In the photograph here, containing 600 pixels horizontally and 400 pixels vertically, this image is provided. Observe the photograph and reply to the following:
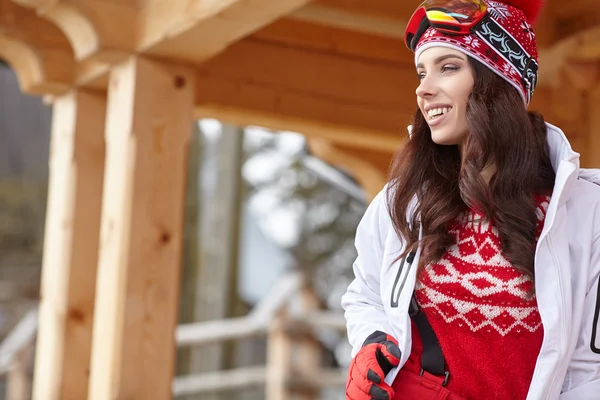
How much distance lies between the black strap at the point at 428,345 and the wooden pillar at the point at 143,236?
185 cm

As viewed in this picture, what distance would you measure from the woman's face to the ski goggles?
47mm

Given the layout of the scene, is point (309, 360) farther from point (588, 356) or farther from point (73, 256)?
point (588, 356)

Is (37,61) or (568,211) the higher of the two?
(37,61)

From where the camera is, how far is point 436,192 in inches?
81.4

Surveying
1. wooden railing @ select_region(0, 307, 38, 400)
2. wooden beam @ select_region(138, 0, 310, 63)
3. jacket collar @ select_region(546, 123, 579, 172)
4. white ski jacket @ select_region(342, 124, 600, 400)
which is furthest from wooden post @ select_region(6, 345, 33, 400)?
jacket collar @ select_region(546, 123, 579, 172)

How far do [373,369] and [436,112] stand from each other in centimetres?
54

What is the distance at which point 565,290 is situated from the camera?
5.99ft

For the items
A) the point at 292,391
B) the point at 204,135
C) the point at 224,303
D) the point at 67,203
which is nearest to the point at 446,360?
the point at 67,203

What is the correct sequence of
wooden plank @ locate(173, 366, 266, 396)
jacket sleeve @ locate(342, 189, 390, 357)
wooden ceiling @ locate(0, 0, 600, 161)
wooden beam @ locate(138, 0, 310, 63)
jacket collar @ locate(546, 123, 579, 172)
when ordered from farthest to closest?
wooden plank @ locate(173, 366, 266, 396) < wooden ceiling @ locate(0, 0, 600, 161) < wooden beam @ locate(138, 0, 310, 63) < jacket sleeve @ locate(342, 189, 390, 357) < jacket collar @ locate(546, 123, 579, 172)

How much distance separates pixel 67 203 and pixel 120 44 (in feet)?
3.52

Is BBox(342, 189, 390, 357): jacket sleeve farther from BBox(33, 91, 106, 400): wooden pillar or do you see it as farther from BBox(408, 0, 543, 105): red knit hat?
BBox(33, 91, 106, 400): wooden pillar

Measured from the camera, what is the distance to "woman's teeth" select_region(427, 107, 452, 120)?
2.02 meters

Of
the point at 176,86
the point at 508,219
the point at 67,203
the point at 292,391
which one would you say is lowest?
the point at 292,391

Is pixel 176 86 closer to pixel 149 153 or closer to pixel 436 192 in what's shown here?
pixel 149 153
